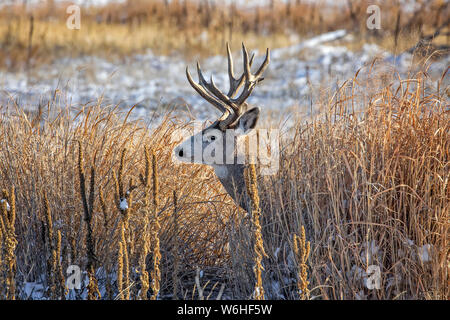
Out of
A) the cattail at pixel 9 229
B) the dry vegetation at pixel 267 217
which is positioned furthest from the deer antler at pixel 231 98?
the cattail at pixel 9 229

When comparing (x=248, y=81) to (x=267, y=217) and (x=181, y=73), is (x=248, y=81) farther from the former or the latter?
(x=181, y=73)

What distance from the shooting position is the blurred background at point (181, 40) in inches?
493

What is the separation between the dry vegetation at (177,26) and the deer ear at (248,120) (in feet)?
32.0

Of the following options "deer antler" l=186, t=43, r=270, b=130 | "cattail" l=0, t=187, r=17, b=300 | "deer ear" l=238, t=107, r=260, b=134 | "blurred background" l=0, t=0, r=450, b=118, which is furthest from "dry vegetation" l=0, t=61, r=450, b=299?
"blurred background" l=0, t=0, r=450, b=118

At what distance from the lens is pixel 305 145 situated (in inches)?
178

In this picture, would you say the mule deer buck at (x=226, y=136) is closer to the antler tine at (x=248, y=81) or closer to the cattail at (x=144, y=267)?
the antler tine at (x=248, y=81)

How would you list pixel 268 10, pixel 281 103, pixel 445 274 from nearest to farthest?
1. pixel 445 274
2. pixel 281 103
3. pixel 268 10

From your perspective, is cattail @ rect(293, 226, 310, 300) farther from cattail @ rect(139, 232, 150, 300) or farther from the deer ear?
the deer ear

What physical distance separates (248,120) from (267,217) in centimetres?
89

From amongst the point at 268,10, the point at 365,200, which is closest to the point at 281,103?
the point at 365,200

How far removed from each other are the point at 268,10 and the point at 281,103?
10.9 m

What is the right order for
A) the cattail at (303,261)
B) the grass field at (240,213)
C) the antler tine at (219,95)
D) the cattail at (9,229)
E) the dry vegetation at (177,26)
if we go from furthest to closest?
the dry vegetation at (177,26), the antler tine at (219,95), the grass field at (240,213), the cattail at (9,229), the cattail at (303,261)

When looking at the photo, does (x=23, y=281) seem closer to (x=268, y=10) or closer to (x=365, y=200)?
(x=365, y=200)

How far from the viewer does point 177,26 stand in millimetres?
19250
